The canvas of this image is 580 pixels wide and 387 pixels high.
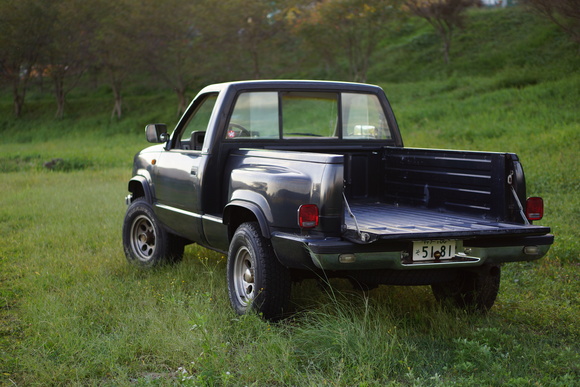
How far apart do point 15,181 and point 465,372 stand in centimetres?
1343

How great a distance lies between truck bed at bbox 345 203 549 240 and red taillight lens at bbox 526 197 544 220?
0.15 metres

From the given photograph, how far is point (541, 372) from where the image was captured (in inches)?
159

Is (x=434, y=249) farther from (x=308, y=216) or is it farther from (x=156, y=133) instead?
(x=156, y=133)

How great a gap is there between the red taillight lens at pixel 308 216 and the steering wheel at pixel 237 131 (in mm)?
1570

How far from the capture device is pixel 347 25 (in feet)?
107

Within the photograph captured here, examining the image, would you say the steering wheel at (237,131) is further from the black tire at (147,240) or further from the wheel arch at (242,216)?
the black tire at (147,240)

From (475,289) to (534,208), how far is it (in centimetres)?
85

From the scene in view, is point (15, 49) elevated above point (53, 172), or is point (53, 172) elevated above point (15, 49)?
point (15, 49)

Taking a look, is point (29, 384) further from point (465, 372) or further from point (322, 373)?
point (465, 372)

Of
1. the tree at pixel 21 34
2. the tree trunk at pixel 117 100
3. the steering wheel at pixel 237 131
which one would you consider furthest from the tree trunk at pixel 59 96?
the steering wheel at pixel 237 131

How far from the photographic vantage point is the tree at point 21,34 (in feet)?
114

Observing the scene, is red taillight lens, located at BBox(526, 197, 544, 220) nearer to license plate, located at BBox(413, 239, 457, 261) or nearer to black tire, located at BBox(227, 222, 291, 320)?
license plate, located at BBox(413, 239, 457, 261)

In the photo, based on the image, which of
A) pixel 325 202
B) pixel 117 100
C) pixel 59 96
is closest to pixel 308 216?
pixel 325 202

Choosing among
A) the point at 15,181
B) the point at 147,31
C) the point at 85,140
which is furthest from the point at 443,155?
the point at 147,31
